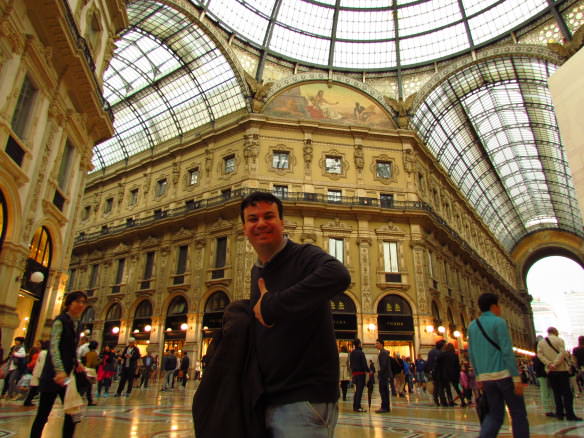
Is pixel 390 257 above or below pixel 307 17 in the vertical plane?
below

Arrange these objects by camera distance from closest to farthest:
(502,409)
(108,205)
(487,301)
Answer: (502,409) < (487,301) < (108,205)

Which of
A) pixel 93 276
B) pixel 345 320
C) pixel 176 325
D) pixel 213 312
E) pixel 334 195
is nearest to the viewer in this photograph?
pixel 345 320

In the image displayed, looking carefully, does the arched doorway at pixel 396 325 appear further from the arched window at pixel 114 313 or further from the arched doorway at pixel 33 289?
the arched window at pixel 114 313

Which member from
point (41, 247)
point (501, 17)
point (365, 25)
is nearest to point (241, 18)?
point (365, 25)

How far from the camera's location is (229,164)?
91.9ft

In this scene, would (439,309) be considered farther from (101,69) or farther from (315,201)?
(101,69)

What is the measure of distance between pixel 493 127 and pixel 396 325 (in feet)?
84.7

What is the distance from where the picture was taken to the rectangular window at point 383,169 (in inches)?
1094

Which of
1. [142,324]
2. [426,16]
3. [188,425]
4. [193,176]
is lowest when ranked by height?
[188,425]

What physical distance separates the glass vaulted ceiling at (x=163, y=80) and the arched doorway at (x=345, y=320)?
15341 millimetres

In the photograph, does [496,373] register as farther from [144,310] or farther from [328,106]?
[144,310]

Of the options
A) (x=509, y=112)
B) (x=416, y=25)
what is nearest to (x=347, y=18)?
(x=416, y=25)

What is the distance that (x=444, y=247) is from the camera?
100 ft

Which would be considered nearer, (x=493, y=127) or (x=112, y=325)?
(x=112, y=325)
